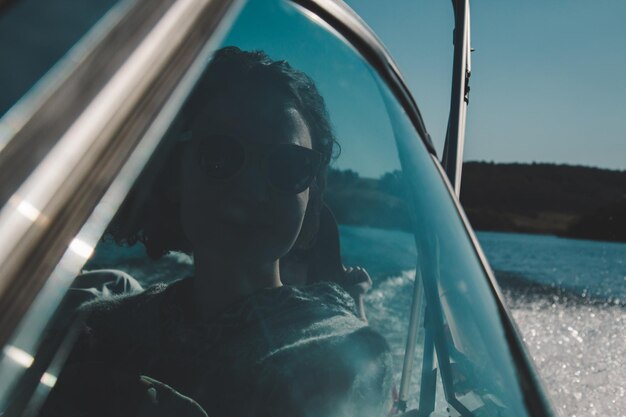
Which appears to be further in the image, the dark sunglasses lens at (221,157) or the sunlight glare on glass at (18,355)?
the dark sunglasses lens at (221,157)

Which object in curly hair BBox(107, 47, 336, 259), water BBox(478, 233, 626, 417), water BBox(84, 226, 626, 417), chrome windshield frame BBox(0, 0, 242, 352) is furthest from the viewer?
water BBox(478, 233, 626, 417)

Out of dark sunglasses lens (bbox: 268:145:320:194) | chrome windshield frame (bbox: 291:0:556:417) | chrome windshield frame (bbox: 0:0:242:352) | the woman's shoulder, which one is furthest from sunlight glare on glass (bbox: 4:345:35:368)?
chrome windshield frame (bbox: 291:0:556:417)

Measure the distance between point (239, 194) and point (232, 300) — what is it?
9 cm

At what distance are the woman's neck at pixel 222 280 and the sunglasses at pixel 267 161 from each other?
0.07 meters

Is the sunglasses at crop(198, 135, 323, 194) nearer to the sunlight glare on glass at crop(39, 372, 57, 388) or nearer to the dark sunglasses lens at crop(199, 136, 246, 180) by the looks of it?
the dark sunglasses lens at crop(199, 136, 246, 180)

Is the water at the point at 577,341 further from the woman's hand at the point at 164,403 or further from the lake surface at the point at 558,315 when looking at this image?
the woman's hand at the point at 164,403

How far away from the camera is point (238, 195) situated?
0.44 m

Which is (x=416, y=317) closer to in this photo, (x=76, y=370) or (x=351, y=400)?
(x=351, y=400)

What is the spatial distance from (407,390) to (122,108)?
41 cm

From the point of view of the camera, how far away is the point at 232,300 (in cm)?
46

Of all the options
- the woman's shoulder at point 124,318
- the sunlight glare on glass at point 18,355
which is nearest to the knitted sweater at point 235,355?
the woman's shoulder at point 124,318

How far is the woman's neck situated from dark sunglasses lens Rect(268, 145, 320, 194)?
0.07 m

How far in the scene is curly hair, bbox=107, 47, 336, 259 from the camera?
0.37m

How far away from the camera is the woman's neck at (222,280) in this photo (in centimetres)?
45
